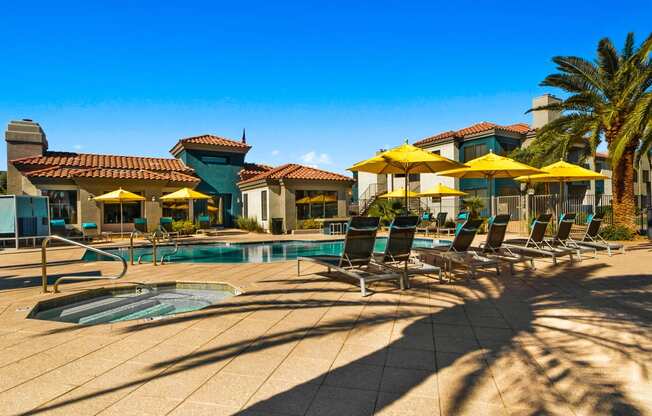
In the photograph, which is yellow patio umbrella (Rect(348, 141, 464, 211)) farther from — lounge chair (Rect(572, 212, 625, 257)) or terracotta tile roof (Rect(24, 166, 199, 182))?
terracotta tile roof (Rect(24, 166, 199, 182))

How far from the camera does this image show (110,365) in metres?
3.26

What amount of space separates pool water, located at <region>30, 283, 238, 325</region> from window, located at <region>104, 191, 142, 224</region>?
15444mm

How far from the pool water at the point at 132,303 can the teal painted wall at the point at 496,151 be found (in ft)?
82.0

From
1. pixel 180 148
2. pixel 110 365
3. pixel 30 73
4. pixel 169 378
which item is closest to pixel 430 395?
pixel 169 378

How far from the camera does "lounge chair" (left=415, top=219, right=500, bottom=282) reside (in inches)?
279

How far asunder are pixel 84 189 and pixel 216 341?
64.1ft

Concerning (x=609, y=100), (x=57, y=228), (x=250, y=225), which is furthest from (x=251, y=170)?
(x=609, y=100)

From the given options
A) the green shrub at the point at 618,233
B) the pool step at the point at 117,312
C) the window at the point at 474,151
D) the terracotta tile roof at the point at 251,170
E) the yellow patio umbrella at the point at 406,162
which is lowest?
the pool step at the point at 117,312

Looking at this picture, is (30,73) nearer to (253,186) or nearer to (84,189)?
(84,189)

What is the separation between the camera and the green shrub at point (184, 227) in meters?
20.2

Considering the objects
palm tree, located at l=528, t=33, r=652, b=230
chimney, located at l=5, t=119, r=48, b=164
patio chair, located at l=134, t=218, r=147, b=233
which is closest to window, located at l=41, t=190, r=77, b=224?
patio chair, located at l=134, t=218, r=147, b=233

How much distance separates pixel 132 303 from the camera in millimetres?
6590

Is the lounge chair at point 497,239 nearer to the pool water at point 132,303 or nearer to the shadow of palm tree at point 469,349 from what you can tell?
the shadow of palm tree at point 469,349

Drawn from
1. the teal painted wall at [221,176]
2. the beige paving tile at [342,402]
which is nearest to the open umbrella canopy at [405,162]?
the beige paving tile at [342,402]
